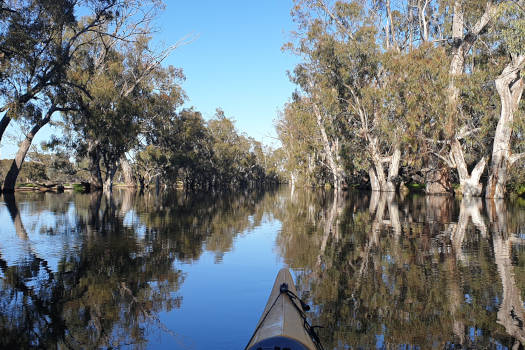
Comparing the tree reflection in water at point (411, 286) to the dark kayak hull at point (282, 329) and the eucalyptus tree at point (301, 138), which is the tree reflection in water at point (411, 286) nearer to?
the dark kayak hull at point (282, 329)

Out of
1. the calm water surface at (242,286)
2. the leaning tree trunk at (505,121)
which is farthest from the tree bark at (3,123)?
the leaning tree trunk at (505,121)

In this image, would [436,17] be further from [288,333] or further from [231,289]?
[288,333]

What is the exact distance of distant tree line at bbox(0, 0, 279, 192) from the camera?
2281 cm

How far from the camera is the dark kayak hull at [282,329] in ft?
10.4

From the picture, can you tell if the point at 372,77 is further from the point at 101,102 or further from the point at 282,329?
the point at 282,329

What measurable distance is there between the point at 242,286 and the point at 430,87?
1036 inches

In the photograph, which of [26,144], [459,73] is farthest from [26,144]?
[459,73]

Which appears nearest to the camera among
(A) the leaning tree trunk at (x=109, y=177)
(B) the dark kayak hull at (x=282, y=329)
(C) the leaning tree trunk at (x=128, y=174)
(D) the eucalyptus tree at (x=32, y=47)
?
(B) the dark kayak hull at (x=282, y=329)

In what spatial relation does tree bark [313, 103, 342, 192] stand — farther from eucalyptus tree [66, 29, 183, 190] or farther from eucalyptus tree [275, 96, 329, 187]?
eucalyptus tree [66, 29, 183, 190]

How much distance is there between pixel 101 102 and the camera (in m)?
32.2

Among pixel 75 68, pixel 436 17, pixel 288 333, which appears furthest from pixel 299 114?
pixel 288 333

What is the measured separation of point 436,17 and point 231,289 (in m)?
35.1

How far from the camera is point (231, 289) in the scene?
659cm

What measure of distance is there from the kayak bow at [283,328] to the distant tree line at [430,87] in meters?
23.5
